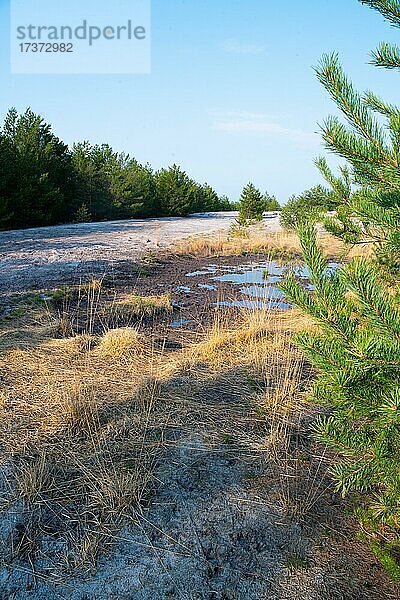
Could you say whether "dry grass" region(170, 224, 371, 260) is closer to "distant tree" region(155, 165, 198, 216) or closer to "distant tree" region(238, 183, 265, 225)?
"distant tree" region(238, 183, 265, 225)

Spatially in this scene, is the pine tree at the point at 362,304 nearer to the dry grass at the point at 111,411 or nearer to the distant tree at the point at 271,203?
the dry grass at the point at 111,411

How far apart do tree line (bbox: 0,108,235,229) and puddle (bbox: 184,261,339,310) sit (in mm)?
8983

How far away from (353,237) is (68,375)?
2871 millimetres

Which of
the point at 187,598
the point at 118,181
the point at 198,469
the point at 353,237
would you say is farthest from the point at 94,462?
the point at 118,181

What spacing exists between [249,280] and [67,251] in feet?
15.6

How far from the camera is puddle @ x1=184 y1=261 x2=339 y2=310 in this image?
7.79m

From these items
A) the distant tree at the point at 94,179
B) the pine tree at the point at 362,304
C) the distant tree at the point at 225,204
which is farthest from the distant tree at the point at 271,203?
the pine tree at the point at 362,304

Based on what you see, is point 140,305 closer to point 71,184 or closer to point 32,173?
point 32,173

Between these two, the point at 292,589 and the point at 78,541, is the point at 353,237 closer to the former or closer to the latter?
the point at 292,589

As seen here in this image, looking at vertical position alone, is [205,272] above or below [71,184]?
below

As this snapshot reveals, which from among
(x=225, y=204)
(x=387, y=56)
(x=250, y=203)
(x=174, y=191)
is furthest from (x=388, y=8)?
(x=225, y=204)

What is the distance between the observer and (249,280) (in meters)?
10.2

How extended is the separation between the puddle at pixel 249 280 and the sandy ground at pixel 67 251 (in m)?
2.19

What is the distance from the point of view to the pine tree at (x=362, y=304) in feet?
5.68
